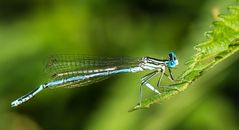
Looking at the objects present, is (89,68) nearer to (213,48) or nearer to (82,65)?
(82,65)

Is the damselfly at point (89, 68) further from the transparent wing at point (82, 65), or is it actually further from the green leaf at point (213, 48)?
the green leaf at point (213, 48)

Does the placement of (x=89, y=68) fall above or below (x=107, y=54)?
below

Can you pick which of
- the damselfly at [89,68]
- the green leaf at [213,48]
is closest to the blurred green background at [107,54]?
the damselfly at [89,68]

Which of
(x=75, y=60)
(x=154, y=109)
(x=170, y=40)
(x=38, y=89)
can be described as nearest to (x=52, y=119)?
(x=38, y=89)

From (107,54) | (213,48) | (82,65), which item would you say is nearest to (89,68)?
(82,65)

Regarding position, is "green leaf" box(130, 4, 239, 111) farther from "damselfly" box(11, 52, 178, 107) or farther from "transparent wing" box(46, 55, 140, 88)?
"transparent wing" box(46, 55, 140, 88)
